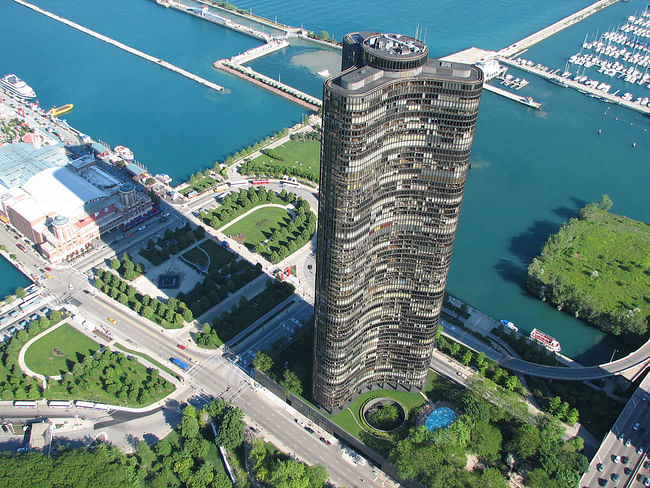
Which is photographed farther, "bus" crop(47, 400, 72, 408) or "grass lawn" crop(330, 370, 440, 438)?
"bus" crop(47, 400, 72, 408)

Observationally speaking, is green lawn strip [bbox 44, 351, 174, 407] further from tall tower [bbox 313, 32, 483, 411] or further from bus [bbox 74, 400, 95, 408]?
tall tower [bbox 313, 32, 483, 411]

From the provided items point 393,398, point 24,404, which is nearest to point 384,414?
point 393,398

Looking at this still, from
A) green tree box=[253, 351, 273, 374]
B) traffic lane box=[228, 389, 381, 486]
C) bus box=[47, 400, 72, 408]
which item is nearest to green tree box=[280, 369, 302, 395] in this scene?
green tree box=[253, 351, 273, 374]

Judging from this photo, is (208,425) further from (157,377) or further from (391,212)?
(391,212)

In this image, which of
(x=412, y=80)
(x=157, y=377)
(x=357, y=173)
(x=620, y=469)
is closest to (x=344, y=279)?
(x=357, y=173)

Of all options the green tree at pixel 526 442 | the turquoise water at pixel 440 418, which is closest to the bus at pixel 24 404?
the turquoise water at pixel 440 418

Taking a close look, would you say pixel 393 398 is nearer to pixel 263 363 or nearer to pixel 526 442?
pixel 526 442

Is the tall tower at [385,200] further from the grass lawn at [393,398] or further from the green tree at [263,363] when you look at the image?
the green tree at [263,363]

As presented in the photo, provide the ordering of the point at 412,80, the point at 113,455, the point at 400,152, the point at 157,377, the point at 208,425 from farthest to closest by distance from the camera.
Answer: the point at 157,377 → the point at 208,425 → the point at 113,455 → the point at 400,152 → the point at 412,80
